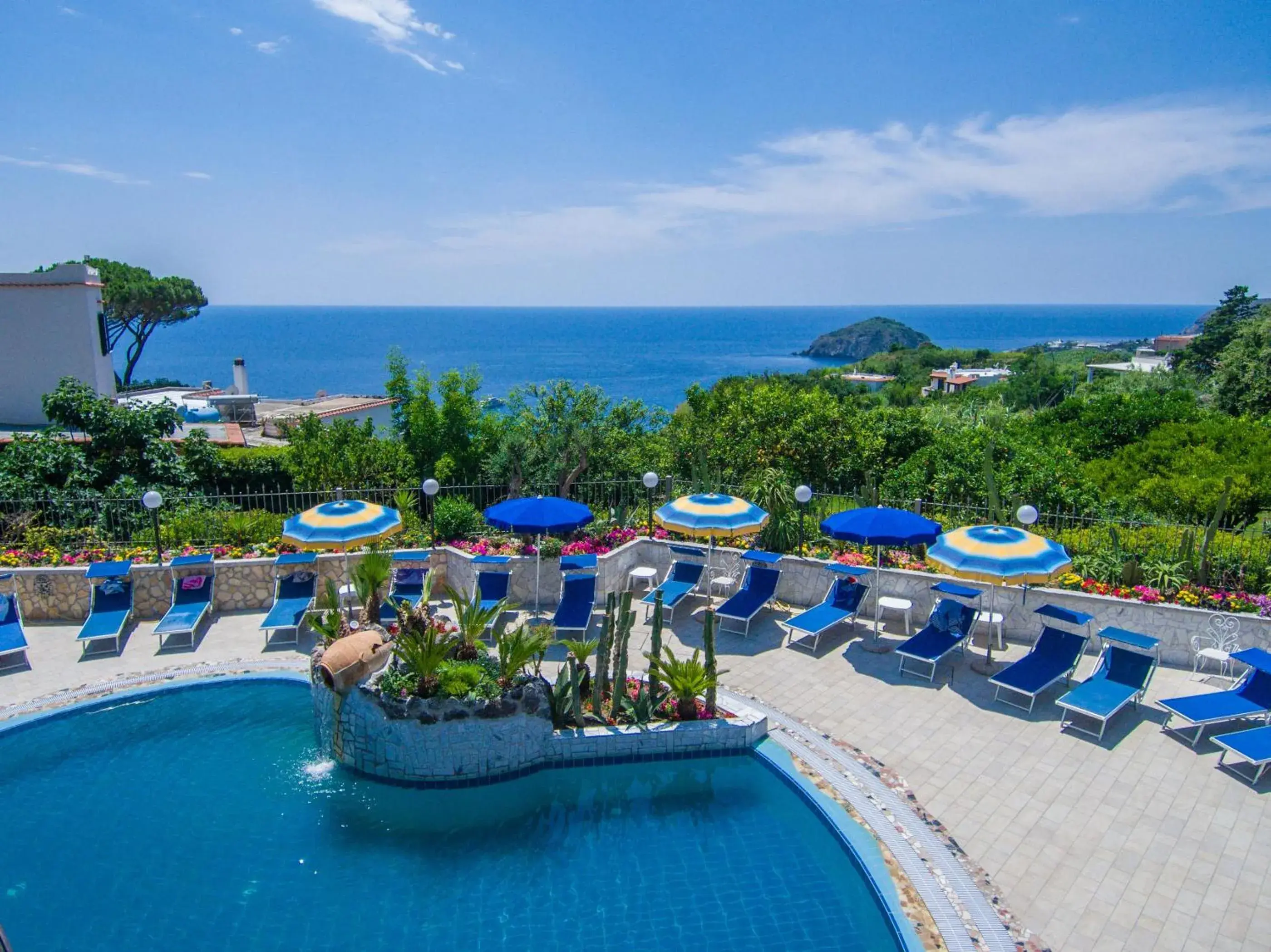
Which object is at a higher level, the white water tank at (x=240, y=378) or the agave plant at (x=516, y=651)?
the white water tank at (x=240, y=378)

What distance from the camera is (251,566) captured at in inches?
492

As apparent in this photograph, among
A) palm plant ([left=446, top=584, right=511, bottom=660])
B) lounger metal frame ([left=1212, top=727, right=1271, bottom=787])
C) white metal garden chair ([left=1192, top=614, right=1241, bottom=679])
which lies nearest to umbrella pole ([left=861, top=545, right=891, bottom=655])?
white metal garden chair ([left=1192, top=614, right=1241, bottom=679])

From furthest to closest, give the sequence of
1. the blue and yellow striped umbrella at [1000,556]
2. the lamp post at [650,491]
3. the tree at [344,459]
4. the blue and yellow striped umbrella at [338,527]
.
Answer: the tree at [344,459], the lamp post at [650,491], the blue and yellow striped umbrella at [338,527], the blue and yellow striped umbrella at [1000,556]

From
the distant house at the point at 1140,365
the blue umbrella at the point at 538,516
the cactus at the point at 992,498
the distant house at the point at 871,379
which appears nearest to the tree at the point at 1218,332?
the distant house at the point at 1140,365

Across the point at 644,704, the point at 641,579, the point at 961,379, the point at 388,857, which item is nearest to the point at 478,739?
the point at 388,857

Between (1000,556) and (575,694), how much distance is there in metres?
5.12

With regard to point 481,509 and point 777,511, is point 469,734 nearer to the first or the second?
point 777,511

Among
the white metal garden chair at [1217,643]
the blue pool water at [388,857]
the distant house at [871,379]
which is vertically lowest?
the distant house at [871,379]

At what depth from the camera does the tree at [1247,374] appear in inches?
1240

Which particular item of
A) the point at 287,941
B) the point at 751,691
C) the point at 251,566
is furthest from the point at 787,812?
the point at 251,566

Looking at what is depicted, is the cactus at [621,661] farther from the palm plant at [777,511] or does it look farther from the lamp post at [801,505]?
the palm plant at [777,511]

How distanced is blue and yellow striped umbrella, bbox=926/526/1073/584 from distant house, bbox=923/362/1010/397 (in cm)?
7688

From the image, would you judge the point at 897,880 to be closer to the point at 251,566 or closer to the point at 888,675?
the point at 888,675

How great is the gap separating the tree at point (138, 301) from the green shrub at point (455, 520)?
125 feet
